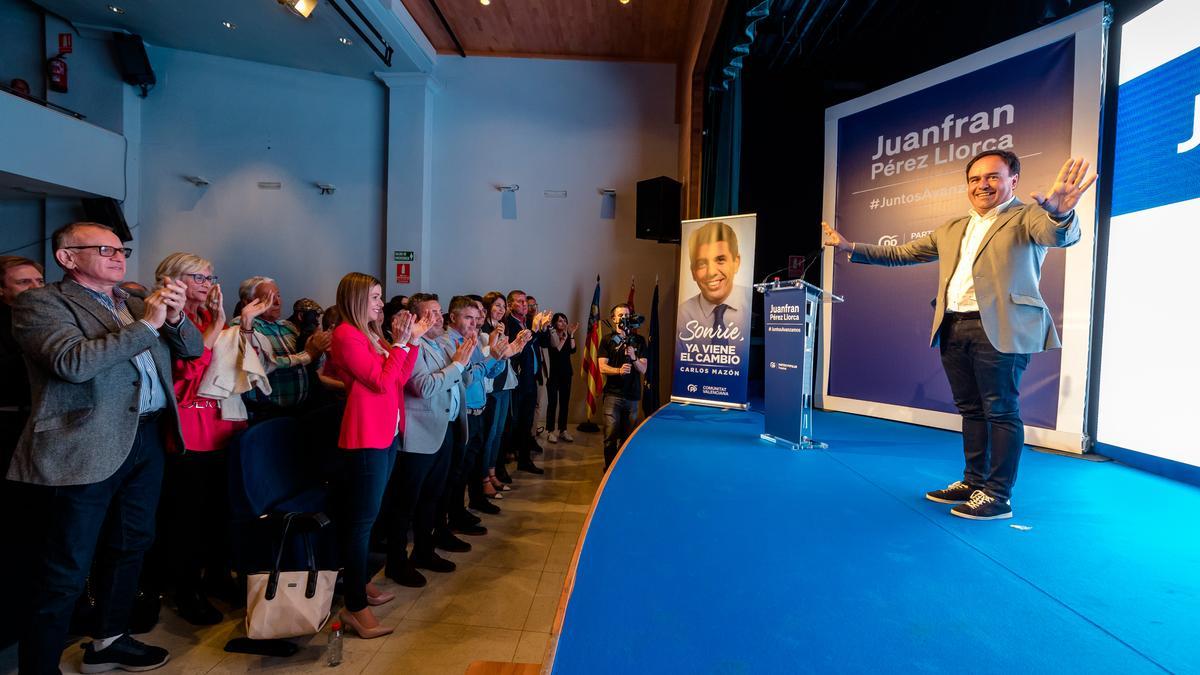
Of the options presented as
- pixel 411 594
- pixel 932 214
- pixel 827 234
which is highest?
pixel 932 214

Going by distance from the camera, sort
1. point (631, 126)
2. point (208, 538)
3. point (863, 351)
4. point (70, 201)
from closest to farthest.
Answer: point (208, 538)
point (863, 351)
point (70, 201)
point (631, 126)

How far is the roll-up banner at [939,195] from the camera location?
3.52 meters

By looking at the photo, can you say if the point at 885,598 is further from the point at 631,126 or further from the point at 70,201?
the point at 70,201

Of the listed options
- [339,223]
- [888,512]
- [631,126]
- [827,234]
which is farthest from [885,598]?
[339,223]

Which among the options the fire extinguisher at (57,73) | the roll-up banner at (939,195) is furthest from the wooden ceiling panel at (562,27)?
the fire extinguisher at (57,73)

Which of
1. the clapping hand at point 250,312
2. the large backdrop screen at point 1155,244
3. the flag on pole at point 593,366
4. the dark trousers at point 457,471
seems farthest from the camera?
the flag on pole at point 593,366

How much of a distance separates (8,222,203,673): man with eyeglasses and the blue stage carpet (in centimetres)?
160

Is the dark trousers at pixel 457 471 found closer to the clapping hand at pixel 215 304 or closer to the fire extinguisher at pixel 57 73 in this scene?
the clapping hand at pixel 215 304

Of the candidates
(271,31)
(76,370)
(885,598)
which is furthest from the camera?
(271,31)

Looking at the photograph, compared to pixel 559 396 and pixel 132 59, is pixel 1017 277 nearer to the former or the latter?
pixel 559 396

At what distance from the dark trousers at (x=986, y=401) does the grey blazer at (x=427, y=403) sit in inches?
90.3

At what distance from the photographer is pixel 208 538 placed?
8.42ft

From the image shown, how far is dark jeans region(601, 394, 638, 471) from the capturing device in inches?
169

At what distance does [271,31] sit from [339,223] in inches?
90.2
